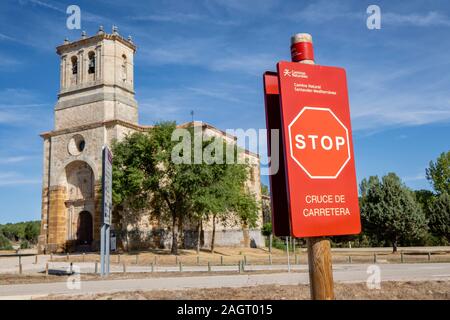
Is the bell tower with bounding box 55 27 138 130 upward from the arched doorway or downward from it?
upward

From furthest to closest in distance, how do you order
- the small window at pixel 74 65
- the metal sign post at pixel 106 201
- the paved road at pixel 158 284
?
the small window at pixel 74 65 → the metal sign post at pixel 106 201 → the paved road at pixel 158 284

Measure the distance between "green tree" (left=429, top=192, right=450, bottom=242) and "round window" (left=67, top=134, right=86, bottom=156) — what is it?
33.6 meters

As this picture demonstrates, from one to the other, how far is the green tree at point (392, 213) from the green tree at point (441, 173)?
25.2 m

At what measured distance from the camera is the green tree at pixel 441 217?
123 feet

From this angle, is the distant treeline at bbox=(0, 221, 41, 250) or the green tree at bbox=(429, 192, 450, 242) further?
the distant treeline at bbox=(0, 221, 41, 250)

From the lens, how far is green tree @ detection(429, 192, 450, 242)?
37438 millimetres

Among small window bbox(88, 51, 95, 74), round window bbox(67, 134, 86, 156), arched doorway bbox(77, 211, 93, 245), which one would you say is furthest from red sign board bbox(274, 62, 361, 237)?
small window bbox(88, 51, 95, 74)

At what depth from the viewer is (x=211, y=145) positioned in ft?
117

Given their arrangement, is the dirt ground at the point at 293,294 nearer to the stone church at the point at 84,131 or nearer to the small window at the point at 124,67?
the stone church at the point at 84,131

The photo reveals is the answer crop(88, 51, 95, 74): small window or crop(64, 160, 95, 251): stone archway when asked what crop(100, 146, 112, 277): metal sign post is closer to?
crop(64, 160, 95, 251): stone archway

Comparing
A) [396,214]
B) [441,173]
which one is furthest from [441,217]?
[441,173]

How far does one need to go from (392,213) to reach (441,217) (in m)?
5.93

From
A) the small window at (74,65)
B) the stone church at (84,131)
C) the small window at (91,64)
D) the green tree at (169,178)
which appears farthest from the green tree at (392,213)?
the small window at (74,65)

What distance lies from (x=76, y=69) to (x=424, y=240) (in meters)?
44.2
